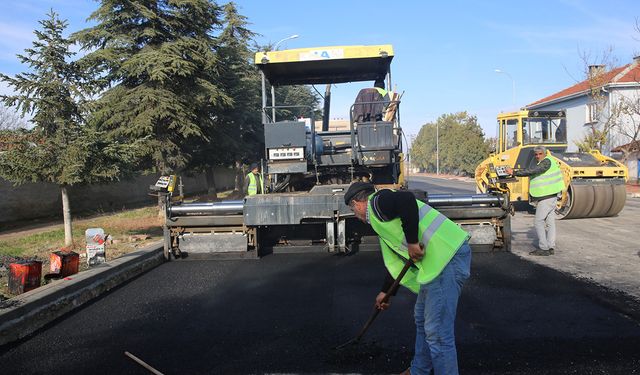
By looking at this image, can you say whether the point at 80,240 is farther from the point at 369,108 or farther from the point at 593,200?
the point at 593,200

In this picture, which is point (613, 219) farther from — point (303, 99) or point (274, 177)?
point (274, 177)

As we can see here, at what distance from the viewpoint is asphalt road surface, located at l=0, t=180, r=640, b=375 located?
12.0 ft

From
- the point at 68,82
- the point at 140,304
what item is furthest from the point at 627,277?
the point at 68,82

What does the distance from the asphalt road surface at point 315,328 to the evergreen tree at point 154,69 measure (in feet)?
27.5

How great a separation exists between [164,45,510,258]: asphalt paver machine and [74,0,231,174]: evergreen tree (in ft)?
22.2

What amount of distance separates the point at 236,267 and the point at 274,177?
1.43 m

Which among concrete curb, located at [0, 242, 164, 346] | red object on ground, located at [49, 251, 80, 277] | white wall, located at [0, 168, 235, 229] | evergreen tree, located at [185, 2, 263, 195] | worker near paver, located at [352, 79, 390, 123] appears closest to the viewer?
concrete curb, located at [0, 242, 164, 346]

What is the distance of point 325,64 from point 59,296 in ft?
16.4

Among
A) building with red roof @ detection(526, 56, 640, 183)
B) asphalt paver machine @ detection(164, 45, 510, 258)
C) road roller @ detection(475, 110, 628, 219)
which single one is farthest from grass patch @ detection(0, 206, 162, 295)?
building with red roof @ detection(526, 56, 640, 183)

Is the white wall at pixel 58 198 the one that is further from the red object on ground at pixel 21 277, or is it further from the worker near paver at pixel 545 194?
the worker near paver at pixel 545 194

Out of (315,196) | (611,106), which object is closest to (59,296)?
(315,196)

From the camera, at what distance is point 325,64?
793 centimetres

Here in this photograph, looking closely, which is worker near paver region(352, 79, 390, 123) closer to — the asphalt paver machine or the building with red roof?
the asphalt paver machine

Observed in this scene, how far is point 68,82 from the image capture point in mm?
9344
